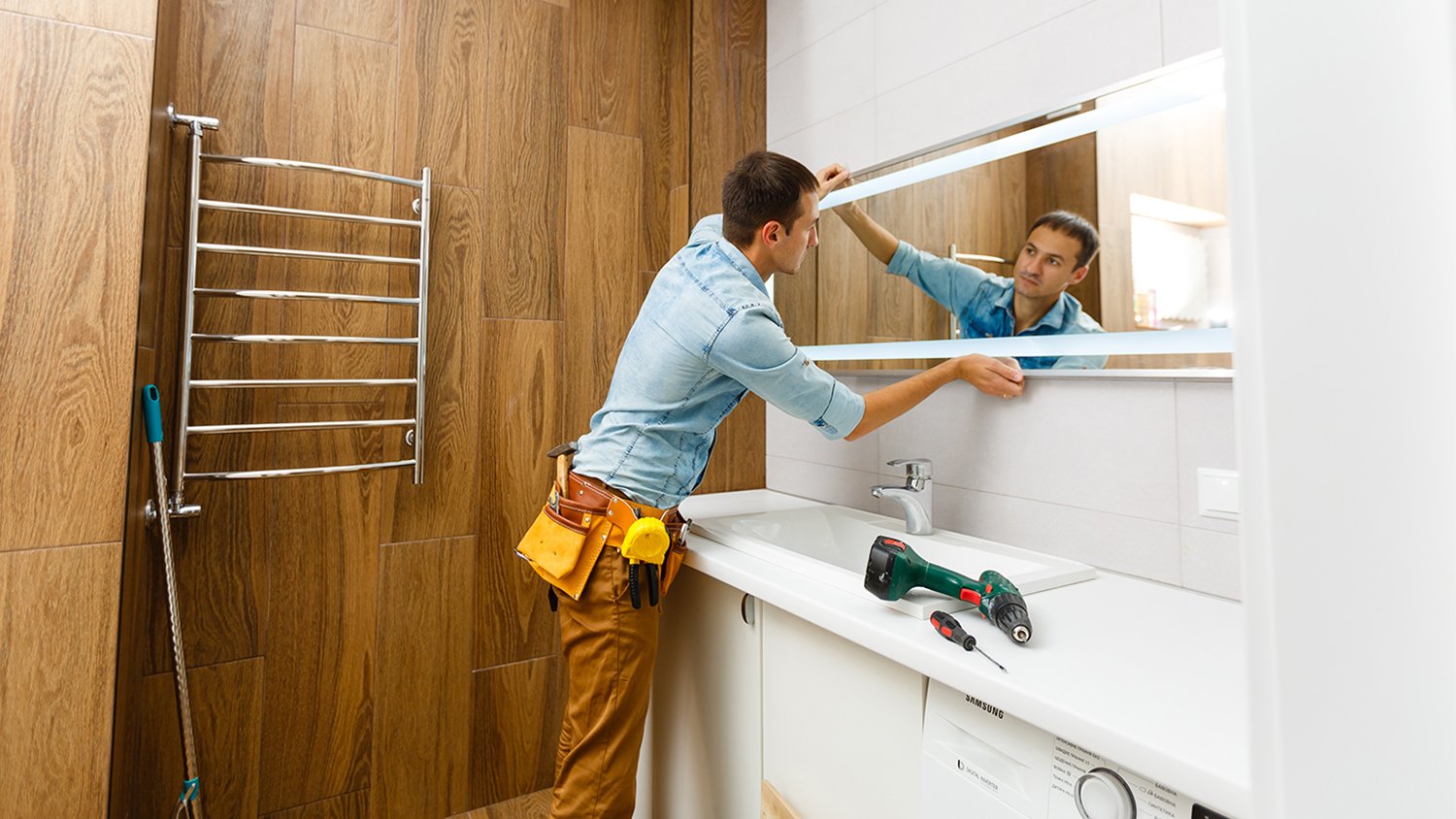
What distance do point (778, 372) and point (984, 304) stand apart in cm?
52

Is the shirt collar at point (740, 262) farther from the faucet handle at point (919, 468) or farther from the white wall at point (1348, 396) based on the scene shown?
the white wall at point (1348, 396)

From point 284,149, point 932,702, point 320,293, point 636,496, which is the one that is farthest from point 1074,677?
point 284,149

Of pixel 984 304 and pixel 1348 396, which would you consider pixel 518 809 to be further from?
pixel 1348 396

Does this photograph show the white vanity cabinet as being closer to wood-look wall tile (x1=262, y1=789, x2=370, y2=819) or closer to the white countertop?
the white countertop

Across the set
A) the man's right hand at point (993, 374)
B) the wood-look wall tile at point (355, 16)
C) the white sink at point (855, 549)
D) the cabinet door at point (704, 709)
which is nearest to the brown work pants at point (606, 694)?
the cabinet door at point (704, 709)

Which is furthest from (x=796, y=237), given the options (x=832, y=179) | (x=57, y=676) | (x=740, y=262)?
(x=57, y=676)

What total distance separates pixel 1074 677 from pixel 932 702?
197 mm

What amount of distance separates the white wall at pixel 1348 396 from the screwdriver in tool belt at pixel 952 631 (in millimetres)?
591

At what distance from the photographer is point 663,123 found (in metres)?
2.19

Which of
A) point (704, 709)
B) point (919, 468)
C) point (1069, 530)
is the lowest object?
Answer: point (704, 709)

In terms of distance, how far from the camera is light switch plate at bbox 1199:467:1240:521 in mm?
1068

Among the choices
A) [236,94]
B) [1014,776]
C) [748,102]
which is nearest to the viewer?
[1014,776]

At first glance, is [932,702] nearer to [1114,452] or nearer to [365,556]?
[1114,452]

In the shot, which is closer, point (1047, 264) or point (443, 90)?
point (1047, 264)
